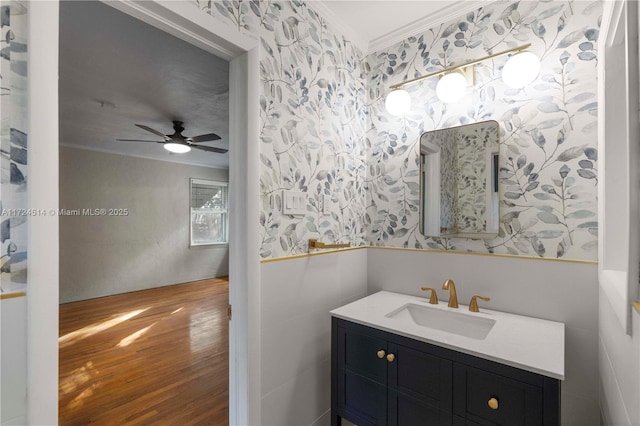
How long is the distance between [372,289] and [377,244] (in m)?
0.31

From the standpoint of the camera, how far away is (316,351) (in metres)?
1.67

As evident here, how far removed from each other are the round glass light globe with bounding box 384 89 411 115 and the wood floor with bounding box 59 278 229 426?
2.30 meters

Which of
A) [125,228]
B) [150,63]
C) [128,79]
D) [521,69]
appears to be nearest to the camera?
[521,69]

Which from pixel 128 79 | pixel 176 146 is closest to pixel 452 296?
pixel 128 79

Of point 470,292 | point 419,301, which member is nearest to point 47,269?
point 419,301

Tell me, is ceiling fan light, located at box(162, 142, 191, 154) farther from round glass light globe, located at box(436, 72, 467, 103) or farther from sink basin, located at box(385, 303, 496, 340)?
sink basin, located at box(385, 303, 496, 340)

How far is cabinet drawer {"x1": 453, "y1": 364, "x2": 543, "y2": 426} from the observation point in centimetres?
99

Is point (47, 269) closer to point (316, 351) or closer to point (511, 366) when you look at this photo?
point (316, 351)

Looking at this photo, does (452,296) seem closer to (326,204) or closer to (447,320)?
(447,320)

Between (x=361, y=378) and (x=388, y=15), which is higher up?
(x=388, y=15)

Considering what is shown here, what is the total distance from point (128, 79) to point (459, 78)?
2.52 m

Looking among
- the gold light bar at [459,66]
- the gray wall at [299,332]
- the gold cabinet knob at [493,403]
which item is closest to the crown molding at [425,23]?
the gold light bar at [459,66]

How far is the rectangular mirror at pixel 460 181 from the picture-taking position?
1565 millimetres

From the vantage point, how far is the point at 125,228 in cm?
498
